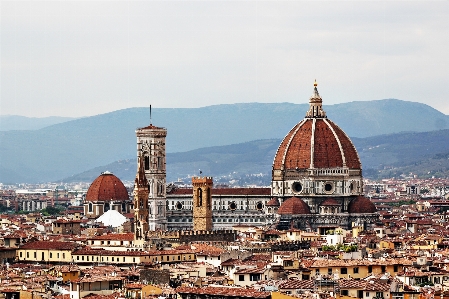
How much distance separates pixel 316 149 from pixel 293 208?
24.7 ft

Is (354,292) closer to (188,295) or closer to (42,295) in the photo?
(188,295)

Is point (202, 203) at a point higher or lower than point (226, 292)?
higher

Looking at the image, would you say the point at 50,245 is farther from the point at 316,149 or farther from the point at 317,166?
the point at 316,149

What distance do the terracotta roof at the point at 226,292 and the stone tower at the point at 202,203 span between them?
65.3m

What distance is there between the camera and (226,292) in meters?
49.3

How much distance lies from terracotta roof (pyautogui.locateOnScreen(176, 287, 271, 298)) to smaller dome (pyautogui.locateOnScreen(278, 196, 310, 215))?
73.0 metres

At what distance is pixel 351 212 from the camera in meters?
126

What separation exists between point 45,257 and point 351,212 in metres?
50.1

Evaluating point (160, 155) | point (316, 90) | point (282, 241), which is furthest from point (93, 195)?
point (282, 241)

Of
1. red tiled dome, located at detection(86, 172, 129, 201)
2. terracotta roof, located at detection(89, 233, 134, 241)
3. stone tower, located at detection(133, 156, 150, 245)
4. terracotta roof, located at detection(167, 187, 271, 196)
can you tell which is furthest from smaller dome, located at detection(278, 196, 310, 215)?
terracotta roof, located at detection(89, 233, 134, 241)

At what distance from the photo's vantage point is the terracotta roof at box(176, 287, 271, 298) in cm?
4784

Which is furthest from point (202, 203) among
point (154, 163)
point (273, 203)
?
point (273, 203)

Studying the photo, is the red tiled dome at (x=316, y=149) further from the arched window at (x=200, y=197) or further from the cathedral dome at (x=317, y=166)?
the arched window at (x=200, y=197)

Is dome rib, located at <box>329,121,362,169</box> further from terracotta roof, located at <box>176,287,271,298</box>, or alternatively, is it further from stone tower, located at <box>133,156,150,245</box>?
terracotta roof, located at <box>176,287,271,298</box>
